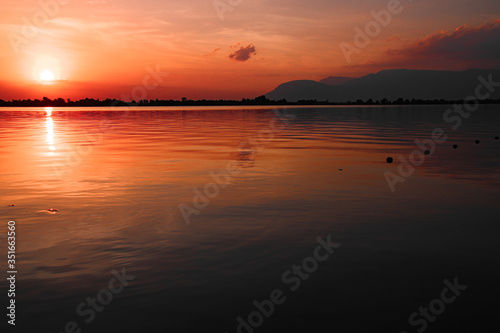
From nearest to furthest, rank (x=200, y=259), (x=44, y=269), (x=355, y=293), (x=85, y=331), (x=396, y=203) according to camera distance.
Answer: (x=85, y=331), (x=355, y=293), (x=44, y=269), (x=200, y=259), (x=396, y=203)

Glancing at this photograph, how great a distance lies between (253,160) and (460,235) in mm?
16231

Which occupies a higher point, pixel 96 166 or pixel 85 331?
pixel 96 166

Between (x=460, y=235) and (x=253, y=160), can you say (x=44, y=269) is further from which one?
(x=253, y=160)

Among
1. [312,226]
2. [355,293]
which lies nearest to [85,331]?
[355,293]

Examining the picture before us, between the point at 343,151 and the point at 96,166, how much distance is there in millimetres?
17278

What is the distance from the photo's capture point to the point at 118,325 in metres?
7.14

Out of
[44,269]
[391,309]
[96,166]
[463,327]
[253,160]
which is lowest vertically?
[463,327]

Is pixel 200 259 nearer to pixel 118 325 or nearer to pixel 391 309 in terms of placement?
pixel 118 325

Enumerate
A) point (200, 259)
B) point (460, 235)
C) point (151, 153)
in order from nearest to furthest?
point (200, 259), point (460, 235), point (151, 153)

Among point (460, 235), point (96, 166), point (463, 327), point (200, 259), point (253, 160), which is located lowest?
point (463, 327)

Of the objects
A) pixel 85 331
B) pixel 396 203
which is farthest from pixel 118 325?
pixel 396 203

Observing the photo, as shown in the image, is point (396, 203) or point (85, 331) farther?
point (396, 203)

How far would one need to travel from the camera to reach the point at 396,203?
15570 mm

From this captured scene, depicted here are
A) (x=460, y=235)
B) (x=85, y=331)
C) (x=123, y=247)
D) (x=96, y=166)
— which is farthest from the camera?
(x=96, y=166)
